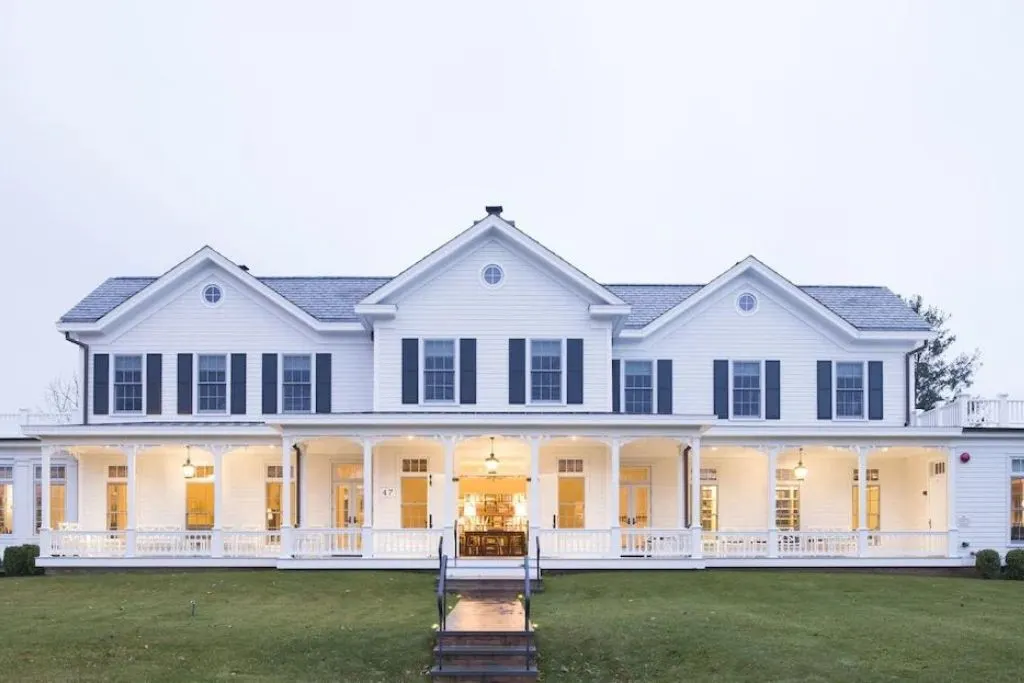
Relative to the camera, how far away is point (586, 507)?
29.4 m

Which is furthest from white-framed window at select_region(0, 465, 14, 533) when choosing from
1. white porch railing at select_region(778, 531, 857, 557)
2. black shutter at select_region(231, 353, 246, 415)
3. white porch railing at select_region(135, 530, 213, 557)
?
white porch railing at select_region(778, 531, 857, 557)

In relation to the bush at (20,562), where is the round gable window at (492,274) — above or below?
above

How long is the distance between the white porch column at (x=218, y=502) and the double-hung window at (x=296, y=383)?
2.71 meters

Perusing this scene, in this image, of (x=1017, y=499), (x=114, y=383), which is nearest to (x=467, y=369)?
(x=114, y=383)

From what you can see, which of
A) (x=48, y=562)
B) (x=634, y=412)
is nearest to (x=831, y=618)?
(x=634, y=412)

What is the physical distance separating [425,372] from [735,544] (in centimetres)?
893

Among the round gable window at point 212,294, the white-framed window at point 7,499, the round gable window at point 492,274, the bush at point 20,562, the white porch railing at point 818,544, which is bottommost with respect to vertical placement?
the bush at point 20,562

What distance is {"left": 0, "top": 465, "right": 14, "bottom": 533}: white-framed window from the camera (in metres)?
32.1

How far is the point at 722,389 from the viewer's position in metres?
31.0

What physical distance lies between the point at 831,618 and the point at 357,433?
39.7ft

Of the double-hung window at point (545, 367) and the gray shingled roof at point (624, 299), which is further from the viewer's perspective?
the gray shingled roof at point (624, 299)

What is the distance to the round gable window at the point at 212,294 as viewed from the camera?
30719 millimetres

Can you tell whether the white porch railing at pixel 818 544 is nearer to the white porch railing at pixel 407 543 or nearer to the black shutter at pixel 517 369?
the black shutter at pixel 517 369

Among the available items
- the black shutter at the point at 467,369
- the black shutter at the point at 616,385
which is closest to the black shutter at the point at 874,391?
the black shutter at the point at 616,385
